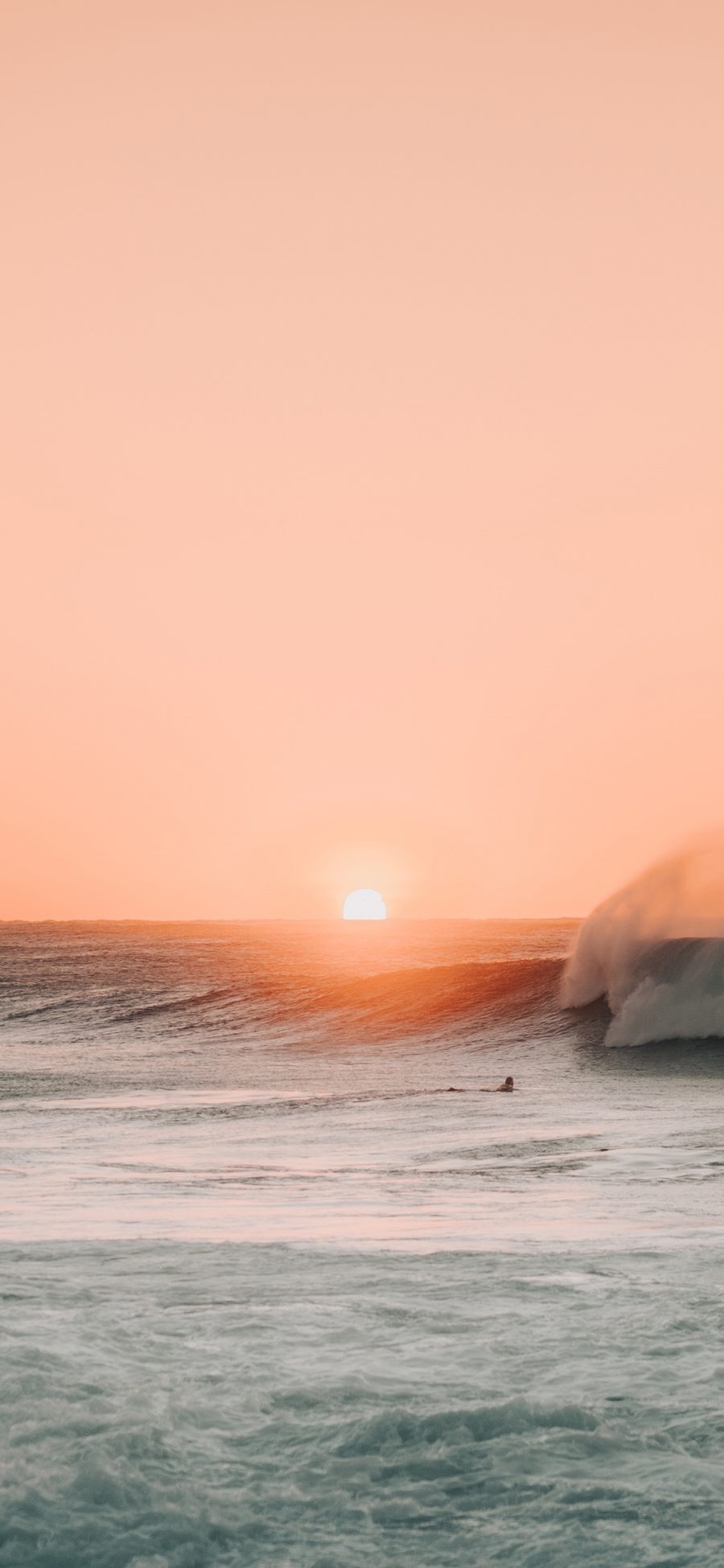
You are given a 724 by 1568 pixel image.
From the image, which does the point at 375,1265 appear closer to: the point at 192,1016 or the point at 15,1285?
the point at 15,1285

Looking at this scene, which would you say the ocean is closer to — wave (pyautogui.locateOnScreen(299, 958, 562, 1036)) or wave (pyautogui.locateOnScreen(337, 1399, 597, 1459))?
wave (pyautogui.locateOnScreen(337, 1399, 597, 1459))

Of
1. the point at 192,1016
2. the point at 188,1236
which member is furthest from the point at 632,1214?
the point at 192,1016

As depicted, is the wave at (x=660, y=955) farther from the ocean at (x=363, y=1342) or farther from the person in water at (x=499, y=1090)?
the ocean at (x=363, y=1342)

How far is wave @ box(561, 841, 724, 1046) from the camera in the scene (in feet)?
77.4

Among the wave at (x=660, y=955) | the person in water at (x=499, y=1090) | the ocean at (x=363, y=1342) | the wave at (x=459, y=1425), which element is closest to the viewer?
the ocean at (x=363, y=1342)

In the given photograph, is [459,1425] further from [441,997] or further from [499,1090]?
[441,997]

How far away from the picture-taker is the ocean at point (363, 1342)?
397 cm

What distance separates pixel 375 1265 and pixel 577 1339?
1.59m

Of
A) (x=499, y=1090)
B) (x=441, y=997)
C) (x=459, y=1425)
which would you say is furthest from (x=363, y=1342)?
(x=441, y=997)

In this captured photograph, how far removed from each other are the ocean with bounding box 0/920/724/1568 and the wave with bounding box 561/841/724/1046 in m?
9.14

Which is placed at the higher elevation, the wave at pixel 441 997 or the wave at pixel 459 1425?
the wave at pixel 459 1425

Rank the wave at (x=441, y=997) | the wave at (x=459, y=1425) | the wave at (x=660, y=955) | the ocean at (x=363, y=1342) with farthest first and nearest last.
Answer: the wave at (x=441, y=997) → the wave at (x=660, y=955) → the wave at (x=459, y=1425) → the ocean at (x=363, y=1342)

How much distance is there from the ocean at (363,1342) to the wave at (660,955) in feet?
30.0

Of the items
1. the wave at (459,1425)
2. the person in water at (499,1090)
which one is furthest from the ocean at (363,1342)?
the person in water at (499,1090)
